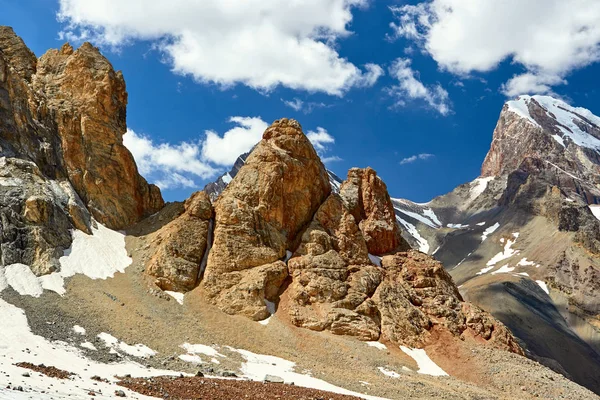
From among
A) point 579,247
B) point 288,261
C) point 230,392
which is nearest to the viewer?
point 230,392

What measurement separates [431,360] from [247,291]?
20406 millimetres

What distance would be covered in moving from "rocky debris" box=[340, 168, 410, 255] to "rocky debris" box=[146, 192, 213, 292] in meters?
22.1

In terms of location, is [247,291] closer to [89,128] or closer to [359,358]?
[359,358]

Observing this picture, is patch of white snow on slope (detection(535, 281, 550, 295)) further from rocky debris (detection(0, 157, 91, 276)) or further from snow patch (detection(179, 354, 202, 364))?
snow patch (detection(179, 354, 202, 364))

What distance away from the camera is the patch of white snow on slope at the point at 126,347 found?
3831 cm

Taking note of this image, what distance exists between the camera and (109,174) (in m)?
68.1

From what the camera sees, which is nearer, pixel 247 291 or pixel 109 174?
pixel 247 291

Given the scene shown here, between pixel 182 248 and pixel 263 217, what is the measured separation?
11092mm

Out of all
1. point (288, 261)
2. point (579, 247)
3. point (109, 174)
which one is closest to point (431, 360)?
point (288, 261)

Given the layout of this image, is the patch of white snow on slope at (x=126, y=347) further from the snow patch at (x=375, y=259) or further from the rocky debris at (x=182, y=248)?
the snow patch at (x=375, y=259)

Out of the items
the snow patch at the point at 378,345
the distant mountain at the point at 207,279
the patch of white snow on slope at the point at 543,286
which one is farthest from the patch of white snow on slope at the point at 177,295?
the patch of white snow on slope at the point at 543,286

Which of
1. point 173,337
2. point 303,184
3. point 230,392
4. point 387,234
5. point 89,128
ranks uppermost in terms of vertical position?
point 89,128

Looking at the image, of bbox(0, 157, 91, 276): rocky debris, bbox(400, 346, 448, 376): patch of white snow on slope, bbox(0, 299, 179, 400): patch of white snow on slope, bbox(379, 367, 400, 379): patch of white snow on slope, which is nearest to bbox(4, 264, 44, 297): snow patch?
bbox(0, 157, 91, 276): rocky debris

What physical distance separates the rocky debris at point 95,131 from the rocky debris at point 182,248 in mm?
8884
